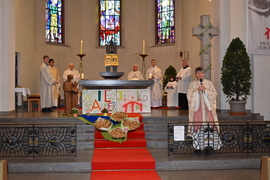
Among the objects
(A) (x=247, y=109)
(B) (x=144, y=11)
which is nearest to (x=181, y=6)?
(B) (x=144, y=11)

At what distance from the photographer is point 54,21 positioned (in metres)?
18.0

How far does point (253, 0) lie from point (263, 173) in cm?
842

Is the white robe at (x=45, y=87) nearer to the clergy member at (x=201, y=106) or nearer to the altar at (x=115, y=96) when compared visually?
the altar at (x=115, y=96)

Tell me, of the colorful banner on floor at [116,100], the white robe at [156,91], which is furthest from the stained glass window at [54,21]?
the colorful banner on floor at [116,100]

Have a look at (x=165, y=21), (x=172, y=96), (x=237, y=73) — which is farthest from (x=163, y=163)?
(x=165, y=21)

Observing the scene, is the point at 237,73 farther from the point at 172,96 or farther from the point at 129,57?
the point at 129,57

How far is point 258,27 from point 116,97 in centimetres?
503

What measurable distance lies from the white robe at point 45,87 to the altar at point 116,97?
75.1 inches

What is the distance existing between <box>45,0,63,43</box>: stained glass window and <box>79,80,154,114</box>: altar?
8.38 meters

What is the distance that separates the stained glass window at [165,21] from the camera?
1827cm

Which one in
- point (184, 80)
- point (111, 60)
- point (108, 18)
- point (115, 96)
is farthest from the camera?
point (108, 18)

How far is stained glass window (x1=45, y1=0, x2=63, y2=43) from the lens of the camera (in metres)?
17.8

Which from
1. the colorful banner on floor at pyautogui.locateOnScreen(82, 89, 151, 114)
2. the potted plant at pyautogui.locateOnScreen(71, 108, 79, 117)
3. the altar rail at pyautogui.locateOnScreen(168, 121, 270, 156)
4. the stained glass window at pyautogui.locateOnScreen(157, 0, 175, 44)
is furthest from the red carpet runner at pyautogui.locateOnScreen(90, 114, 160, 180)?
the stained glass window at pyautogui.locateOnScreen(157, 0, 175, 44)

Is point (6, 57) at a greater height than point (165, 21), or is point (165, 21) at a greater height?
point (165, 21)
